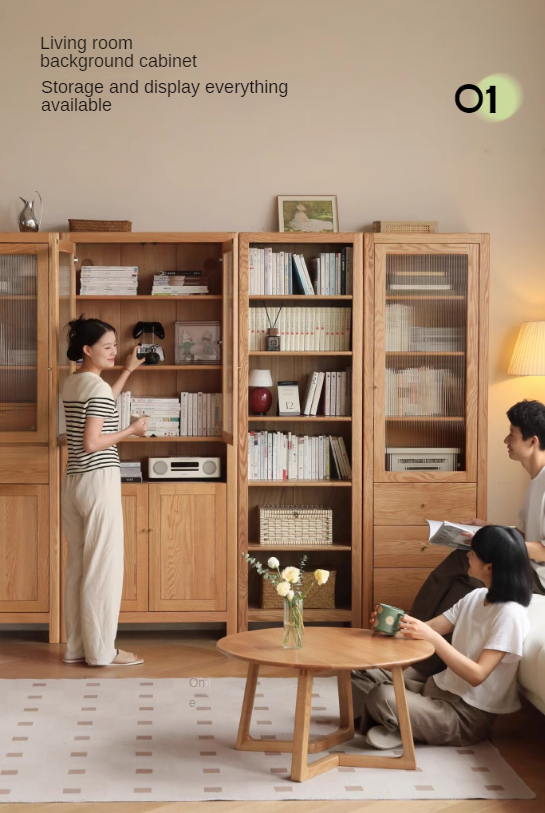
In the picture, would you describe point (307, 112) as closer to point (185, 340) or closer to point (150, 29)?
point (150, 29)

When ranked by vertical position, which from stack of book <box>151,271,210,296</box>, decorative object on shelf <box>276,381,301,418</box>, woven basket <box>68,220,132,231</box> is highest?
woven basket <box>68,220,132,231</box>

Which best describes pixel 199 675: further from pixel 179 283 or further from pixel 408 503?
pixel 179 283

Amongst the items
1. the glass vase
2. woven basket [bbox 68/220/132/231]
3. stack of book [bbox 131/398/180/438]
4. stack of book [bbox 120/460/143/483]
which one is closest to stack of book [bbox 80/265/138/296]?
woven basket [bbox 68/220/132/231]

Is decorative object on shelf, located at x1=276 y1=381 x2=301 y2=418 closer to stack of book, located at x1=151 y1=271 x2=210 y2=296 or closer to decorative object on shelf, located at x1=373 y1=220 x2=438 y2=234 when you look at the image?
stack of book, located at x1=151 y1=271 x2=210 y2=296

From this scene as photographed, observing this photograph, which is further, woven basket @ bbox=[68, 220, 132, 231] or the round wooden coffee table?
woven basket @ bbox=[68, 220, 132, 231]

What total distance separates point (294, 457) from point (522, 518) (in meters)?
1.22

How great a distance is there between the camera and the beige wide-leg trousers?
410 centimetres

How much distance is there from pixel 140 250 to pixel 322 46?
55.9 inches

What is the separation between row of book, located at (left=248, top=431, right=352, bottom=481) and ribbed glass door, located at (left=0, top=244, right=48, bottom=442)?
1.05 meters

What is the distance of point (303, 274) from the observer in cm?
460

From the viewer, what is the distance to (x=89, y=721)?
11.1ft

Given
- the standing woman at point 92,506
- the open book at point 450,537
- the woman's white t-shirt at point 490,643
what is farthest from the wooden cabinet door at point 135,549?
the woman's white t-shirt at point 490,643

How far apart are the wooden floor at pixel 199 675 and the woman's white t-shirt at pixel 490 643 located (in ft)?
0.71

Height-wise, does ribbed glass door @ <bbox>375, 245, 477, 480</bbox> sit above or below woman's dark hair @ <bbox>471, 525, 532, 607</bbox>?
above
